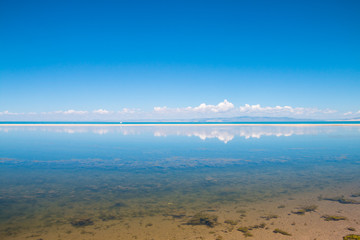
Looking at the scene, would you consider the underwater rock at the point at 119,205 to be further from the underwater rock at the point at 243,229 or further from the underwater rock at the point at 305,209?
the underwater rock at the point at 305,209

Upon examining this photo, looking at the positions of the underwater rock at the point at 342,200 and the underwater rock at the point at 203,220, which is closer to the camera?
the underwater rock at the point at 203,220

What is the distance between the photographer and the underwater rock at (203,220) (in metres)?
8.25

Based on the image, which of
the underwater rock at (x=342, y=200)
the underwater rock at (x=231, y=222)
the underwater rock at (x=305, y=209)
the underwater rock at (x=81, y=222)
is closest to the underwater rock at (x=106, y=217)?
the underwater rock at (x=81, y=222)

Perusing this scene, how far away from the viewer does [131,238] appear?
733 cm

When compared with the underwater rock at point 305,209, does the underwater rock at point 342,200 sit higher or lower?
higher

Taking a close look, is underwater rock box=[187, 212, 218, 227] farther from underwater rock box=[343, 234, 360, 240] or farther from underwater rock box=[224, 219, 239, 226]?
underwater rock box=[343, 234, 360, 240]

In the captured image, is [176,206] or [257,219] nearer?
[257,219]

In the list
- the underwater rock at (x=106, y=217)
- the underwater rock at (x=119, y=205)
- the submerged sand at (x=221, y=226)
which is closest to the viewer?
the submerged sand at (x=221, y=226)

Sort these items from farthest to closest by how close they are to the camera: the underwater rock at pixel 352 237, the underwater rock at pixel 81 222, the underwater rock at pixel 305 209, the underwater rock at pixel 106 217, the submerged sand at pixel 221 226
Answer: the underwater rock at pixel 305 209
the underwater rock at pixel 106 217
the underwater rock at pixel 81 222
the submerged sand at pixel 221 226
the underwater rock at pixel 352 237

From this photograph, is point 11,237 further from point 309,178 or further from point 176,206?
point 309,178

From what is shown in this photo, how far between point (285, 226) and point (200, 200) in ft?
11.8

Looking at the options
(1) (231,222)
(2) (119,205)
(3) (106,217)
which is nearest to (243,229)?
(1) (231,222)

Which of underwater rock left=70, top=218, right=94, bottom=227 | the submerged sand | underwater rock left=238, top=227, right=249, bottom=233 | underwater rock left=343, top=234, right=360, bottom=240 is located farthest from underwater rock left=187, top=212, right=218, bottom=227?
underwater rock left=343, top=234, right=360, bottom=240

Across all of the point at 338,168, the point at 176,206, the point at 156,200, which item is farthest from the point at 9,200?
the point at 338,168
